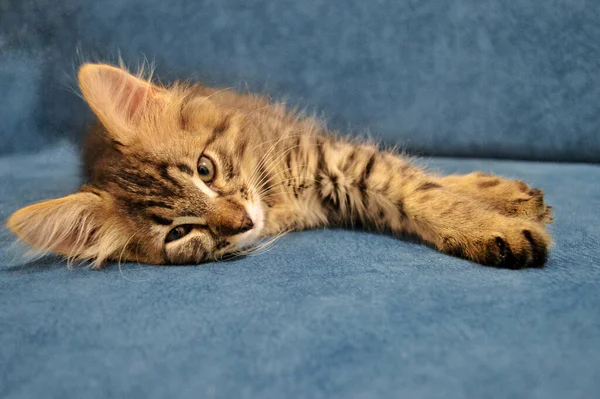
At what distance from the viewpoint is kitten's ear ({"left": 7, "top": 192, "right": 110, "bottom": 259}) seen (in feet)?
3.49

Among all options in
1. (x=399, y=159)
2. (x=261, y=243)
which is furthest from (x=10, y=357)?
(x=399, y=159)

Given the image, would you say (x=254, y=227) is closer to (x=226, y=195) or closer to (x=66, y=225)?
(x=226, y=195)

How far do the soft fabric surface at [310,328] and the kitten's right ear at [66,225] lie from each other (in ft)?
0.18

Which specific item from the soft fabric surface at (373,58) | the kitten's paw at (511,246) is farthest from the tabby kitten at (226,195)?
the soft fabric surface at (373,58)

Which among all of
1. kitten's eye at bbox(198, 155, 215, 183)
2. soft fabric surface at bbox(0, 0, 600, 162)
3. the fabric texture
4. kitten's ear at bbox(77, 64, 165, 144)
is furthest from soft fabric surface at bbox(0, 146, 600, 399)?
soft fabric surface at bbox(0, 0, 600, 162)

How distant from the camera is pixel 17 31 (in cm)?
219

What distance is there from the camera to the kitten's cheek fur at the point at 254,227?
117 centimetres

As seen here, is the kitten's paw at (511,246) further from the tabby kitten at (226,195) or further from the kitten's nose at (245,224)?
the kitten's nose at (245,224)

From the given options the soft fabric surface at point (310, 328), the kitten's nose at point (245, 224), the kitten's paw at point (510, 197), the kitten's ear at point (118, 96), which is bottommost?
the soft fabric surface at point (310, 328)

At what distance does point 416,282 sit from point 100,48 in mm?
1708

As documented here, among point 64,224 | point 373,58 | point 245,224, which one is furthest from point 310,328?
point 373,58

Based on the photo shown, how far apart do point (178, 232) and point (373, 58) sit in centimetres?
135

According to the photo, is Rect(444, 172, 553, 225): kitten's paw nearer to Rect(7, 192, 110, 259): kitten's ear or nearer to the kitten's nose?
the kitten's nose

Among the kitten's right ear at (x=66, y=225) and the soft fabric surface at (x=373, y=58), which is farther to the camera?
the soft fabric surface at (x=373, y=58)
